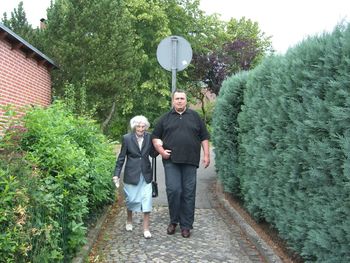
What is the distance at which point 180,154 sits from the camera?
616cm

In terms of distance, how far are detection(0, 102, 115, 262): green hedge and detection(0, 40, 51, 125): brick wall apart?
342cm

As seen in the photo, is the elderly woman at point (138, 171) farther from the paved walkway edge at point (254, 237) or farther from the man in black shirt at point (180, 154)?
the paved walkway edge at point (254, 237)

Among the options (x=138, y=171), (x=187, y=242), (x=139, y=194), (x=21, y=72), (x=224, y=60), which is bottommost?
(x=187, y=242)

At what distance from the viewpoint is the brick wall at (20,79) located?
10633 mm

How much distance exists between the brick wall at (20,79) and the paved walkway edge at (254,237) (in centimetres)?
459

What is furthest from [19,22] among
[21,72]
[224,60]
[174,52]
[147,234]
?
[224,60]

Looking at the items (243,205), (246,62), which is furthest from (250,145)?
(246,62)

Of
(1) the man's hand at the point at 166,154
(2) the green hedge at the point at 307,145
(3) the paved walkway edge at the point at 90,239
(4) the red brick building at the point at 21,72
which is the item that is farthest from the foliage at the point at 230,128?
(4) the red brick building at the point at 21,72

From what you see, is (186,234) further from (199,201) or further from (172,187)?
(199,201)

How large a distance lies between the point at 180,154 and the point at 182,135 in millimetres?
252

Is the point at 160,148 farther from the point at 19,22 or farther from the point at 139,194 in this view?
the point at 19,22

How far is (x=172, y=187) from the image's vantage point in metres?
6.24

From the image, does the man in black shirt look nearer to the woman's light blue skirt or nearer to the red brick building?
the woman's light blue skirt

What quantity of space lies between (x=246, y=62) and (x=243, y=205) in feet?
103
